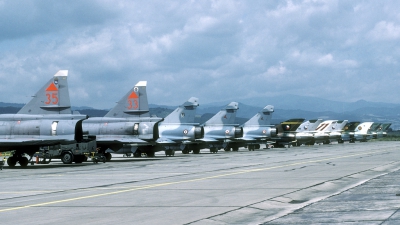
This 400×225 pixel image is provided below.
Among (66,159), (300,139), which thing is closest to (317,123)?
(300,139)

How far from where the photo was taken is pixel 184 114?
6309 cm

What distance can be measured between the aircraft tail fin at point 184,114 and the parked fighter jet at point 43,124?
21.0 m

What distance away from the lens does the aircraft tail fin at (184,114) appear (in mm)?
62688

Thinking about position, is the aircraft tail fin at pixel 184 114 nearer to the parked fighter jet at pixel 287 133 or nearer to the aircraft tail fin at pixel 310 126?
the parked fighter jet at pixel 287 133

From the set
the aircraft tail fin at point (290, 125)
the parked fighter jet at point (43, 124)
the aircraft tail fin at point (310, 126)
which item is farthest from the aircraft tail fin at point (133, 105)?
the aircraft tail fin at point (310, 126)

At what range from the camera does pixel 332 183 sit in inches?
891

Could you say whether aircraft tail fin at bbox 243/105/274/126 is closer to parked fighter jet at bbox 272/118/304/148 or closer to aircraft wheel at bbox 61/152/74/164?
parked fighter jet at bbox 272/118/304/148

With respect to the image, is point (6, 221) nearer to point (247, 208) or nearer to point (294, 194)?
point (247, 208)

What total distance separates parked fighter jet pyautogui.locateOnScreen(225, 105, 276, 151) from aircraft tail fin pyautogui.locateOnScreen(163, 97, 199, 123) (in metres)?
17.7

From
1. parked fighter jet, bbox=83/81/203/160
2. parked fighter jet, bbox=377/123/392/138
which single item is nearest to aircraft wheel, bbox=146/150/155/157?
parked fighter jet, bbox=83/81/203/160

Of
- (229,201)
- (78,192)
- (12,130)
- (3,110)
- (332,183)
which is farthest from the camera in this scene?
(3,110)

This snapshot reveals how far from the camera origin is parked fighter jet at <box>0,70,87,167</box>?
1582 inches

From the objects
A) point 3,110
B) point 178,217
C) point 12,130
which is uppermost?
point 3,110

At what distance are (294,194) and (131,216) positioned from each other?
255 inches
